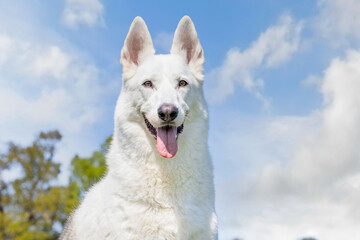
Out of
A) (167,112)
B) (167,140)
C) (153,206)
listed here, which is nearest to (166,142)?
(167,140)

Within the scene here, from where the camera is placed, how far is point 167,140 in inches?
213

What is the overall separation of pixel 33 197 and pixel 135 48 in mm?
30590

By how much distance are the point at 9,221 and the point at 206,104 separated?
3170 centimetres

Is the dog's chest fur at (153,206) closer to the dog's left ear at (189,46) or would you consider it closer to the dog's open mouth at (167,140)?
the dog's open mouth at (167,140)

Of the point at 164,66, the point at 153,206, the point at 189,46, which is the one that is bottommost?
the point at 153,206

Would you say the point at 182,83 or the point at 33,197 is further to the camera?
the point at 33,197

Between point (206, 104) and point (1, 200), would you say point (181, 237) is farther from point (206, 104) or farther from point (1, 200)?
point (1, 200)

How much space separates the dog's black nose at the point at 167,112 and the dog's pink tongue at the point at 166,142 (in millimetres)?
267

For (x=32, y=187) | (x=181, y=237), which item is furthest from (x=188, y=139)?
(x=32, y=187)

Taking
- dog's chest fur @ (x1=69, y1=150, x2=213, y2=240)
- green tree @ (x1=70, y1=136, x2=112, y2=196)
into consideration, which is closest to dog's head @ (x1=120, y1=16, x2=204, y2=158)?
A: dog's chest fur @ (x1=69, y1=150, x2=213, y2=240)

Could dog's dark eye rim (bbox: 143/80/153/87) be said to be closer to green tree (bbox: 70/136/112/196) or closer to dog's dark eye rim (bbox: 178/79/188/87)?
dog's dark eye rim (bbox: 178/79/188/87)

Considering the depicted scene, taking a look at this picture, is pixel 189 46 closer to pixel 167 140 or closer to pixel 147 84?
pixel 147 84

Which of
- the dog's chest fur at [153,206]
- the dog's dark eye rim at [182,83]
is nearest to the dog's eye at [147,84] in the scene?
the dog's dark eye rim at [182,83]

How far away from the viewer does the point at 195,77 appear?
20.3ft
